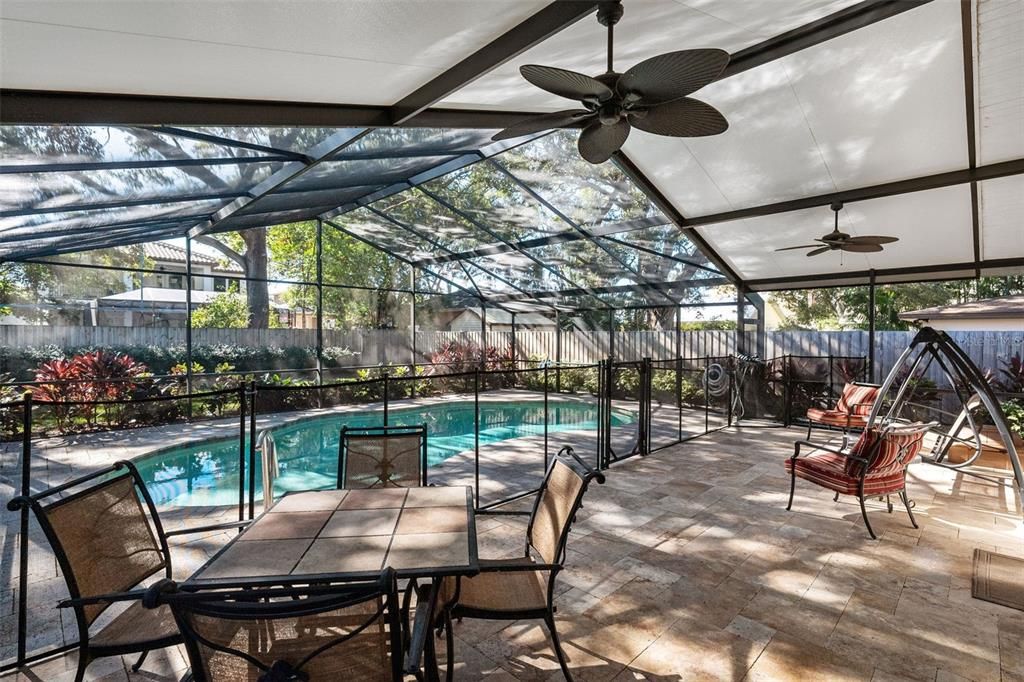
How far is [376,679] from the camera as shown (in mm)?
1358

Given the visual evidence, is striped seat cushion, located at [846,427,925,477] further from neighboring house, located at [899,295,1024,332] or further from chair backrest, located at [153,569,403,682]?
chair backrest, located at [153,569,403,682]

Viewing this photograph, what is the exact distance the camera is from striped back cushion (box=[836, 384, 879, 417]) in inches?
250

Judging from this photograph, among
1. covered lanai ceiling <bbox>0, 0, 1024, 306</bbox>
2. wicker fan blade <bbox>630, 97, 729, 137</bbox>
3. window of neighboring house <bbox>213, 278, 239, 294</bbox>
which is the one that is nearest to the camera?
covered lanai ceiling <bbox>0, 0, 1024, 306</bbox>

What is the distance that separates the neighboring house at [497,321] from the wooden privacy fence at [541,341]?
0.15 m

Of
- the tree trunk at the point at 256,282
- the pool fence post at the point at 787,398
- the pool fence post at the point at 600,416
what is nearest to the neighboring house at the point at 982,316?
the pool fence post at the point at 600,416

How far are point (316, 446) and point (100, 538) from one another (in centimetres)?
609

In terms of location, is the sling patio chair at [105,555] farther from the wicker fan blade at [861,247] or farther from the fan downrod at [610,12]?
the wicker fan blade at [861,247]

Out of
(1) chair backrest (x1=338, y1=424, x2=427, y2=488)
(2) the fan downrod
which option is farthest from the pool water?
(2) the fan downrod

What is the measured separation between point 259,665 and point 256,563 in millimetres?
497

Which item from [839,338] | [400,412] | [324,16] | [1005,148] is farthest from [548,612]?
[839,338]

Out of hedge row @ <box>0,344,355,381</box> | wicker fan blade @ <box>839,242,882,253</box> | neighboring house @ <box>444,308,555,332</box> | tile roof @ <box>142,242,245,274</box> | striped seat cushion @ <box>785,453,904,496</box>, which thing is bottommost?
striped seat cushion @ <box>785,453,904,496</box>

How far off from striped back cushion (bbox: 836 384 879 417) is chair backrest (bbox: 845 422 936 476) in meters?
2.57

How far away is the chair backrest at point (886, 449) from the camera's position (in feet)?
12.4

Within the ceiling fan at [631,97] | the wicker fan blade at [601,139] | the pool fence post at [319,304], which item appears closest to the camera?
the ceiling fan at [631,97]
